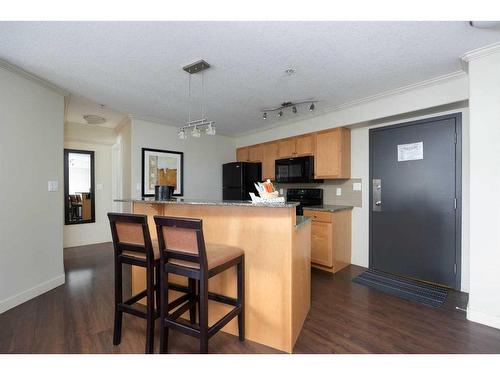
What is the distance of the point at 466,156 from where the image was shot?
103 inches

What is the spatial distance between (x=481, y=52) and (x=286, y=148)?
8.54 ft

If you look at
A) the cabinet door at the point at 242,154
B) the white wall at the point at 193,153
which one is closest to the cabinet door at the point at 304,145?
the cabinet door at the point at 242,154

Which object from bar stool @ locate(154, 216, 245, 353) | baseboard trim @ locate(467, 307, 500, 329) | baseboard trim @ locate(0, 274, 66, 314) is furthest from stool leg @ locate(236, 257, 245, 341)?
baseboard trim @ locate(0, 274, 66, 314)

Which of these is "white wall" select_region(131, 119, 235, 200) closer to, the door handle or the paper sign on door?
the door handle

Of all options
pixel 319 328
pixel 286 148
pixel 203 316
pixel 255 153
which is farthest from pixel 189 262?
pixel 255 153

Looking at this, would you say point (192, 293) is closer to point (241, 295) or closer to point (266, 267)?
point (241, 295)

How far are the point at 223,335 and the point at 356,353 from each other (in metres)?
0.97

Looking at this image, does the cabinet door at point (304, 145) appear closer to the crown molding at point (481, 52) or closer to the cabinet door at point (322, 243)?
the cabinet door at point (322, 243)

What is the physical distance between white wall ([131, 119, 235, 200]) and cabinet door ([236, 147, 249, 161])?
121 mm

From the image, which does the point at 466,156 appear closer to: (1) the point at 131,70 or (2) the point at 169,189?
(2) the point at 169,189

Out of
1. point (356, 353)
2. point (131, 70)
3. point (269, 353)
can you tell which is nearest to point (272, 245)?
point (269, 353)

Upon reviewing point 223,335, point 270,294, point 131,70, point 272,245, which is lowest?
point 223,335

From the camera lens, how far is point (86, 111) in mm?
3766

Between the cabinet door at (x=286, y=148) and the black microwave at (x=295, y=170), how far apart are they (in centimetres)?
12
